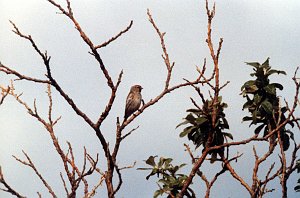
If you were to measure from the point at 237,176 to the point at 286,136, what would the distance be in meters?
2.35

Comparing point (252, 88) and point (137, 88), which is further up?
point (137, 88)

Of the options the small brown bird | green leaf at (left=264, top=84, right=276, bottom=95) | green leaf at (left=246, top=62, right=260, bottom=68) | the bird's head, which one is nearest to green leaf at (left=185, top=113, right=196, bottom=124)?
green leaf at (left=264, top=84, right=276, bottom=95)

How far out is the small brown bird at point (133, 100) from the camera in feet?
34.2

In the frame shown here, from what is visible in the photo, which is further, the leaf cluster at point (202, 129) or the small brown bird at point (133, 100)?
the small brown bird at point (133, 100)

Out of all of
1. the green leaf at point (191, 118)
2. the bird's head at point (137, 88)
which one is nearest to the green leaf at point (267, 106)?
the green leaf at point (191, 118)

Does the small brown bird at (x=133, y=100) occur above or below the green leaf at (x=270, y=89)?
above

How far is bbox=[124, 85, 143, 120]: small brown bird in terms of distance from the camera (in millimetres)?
10430

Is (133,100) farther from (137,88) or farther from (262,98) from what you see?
(262,98)

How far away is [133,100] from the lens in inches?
418

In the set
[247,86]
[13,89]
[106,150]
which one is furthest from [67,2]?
[247,86]

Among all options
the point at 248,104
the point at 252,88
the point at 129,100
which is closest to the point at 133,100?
the point at 129,100

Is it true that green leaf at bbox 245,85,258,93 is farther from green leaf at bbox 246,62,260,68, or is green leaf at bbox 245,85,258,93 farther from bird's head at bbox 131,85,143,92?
bird's head at bbox 131,85,143,92

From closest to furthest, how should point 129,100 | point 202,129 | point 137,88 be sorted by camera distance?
point 202,129 < point 129,100 < point 137,88

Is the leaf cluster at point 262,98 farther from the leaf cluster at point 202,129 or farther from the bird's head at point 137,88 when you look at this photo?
the bird's head at point 137,88
